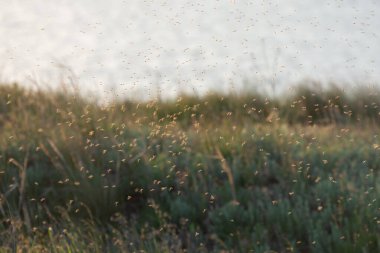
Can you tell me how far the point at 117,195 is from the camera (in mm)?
5477

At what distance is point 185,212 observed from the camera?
5.16 m

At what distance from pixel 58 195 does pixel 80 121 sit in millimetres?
934

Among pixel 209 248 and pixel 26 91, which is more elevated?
pixel 26 91

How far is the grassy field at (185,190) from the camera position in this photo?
4.68m

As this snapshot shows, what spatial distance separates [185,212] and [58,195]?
3.57 ft

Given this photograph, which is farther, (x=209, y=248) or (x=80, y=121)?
(x=80, y=121)

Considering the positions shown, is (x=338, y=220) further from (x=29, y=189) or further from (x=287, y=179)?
(x=29, y=189)

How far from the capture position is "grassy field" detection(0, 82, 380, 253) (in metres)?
4.68

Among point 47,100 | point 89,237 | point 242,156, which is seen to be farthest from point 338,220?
point 47,100

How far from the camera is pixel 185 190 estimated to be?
5.56 meters

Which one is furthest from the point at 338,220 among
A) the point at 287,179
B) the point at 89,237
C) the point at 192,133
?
the point at 192,133

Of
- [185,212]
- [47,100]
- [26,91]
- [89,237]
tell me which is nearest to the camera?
[89,237]

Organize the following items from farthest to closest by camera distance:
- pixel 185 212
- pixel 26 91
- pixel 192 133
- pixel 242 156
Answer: pixel 26 91 → pixel 192 133 → pixel 242 156 → pixel 185 212

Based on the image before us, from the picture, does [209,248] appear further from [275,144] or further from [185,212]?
[275,144]
